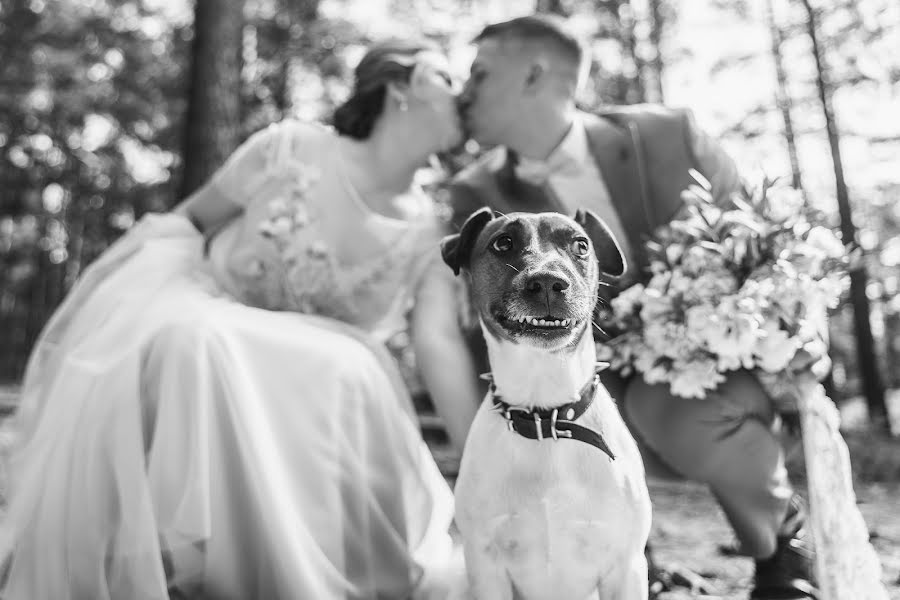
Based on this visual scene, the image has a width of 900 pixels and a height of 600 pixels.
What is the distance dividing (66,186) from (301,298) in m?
21.9

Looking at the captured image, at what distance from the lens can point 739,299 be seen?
2416 mm

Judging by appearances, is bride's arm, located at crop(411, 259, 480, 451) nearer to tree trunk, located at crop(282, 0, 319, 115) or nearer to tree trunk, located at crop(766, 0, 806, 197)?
tree trunk, located at crop(766, 0, 806, 197)

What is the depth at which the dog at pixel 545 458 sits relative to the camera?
1.85 meters

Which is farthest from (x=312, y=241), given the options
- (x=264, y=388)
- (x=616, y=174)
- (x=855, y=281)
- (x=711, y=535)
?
(x=855, y=281)

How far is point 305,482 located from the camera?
101 inches

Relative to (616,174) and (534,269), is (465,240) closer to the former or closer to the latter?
(534,269)

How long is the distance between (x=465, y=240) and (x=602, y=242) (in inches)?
15.9

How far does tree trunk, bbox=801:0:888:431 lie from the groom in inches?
400

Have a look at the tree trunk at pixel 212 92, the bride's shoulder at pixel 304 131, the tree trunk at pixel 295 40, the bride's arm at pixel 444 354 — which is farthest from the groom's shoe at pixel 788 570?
the tree trunk at pixel 295 40

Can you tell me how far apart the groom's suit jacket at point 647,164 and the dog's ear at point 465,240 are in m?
1.21

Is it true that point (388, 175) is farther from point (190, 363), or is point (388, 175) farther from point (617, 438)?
point (617, 438)

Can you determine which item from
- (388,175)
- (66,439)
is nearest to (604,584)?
(66,439)

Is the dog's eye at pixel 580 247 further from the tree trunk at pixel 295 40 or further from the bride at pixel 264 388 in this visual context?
the tree trunk at pixel 295 40

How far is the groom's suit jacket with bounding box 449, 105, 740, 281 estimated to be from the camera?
312 centimetres
